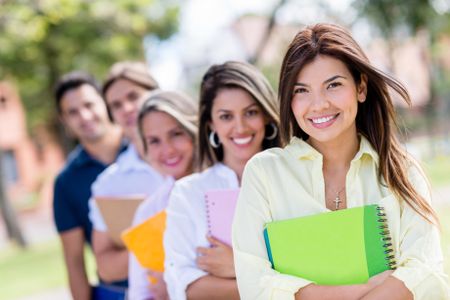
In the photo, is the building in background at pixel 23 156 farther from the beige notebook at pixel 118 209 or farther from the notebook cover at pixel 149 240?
the notebook cover at pixel 149 240

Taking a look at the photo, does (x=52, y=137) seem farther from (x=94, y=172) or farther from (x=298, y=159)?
(x=298, y=159)

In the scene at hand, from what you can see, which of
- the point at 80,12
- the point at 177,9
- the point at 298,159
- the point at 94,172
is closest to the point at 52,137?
the point at 177,9

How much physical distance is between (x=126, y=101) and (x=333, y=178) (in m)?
2.00

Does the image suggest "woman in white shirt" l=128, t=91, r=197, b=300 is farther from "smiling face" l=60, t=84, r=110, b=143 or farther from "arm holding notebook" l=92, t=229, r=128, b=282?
"smiling face" l=60, t=84, r=110, b=143

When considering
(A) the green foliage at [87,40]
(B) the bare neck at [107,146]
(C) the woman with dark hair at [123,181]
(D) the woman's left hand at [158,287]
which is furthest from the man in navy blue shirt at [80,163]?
(A) the green foliage at [87,40]

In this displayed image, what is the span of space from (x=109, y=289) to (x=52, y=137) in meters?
30.9

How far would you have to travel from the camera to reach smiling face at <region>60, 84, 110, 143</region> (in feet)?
13.7

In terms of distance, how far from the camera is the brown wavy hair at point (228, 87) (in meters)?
2.76

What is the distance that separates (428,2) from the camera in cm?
1490

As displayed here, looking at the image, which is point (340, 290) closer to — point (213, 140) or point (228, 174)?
point (228, 174)

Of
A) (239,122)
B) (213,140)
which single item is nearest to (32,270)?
(213,140)

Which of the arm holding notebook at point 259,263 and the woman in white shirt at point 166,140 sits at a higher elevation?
the woman in white shirt at point 166,140

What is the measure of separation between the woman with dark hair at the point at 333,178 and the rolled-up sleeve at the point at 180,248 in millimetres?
463

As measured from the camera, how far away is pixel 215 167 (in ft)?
9.38
